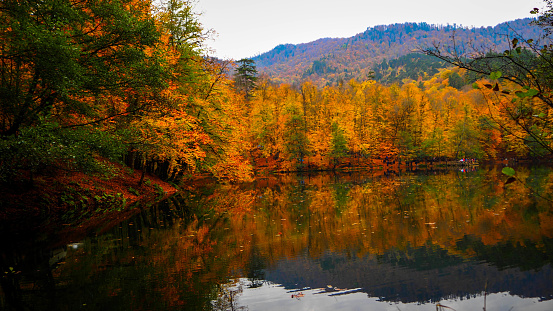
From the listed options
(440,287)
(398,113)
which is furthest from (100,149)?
(398,113)

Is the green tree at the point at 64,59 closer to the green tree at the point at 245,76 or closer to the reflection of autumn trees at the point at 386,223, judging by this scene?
the reflection of autumn trees at the point at 386,223

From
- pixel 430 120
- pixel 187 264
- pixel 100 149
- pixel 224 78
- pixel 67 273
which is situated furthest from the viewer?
pixel 430 120

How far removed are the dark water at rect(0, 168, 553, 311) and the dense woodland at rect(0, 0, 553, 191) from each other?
2.47m

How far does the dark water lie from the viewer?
17.4 feet

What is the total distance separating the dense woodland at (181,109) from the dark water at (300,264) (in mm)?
2473

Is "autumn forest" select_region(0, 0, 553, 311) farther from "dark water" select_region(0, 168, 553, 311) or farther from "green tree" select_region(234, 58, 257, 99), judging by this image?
"green tree" select_region(234, 58, 257, 99)

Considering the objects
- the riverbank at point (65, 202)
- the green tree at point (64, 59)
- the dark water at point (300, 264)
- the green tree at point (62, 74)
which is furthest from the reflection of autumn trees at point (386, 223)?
the green tree at point (64, 59)

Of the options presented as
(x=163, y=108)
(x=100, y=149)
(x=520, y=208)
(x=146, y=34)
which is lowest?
(x=520, y=208)

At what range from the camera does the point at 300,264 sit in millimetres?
7227

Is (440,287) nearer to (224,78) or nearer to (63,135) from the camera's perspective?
(63,135)

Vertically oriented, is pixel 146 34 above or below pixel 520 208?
above

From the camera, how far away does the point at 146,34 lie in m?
12.8

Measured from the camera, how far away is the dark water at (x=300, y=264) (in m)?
5.31

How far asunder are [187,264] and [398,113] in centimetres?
5158
